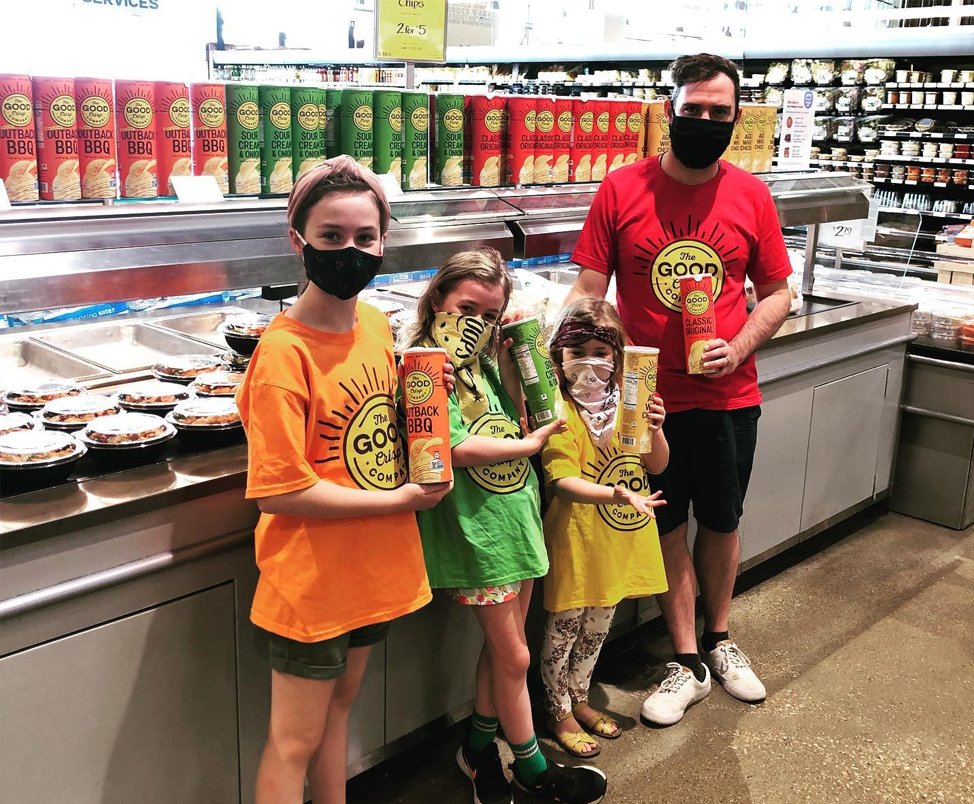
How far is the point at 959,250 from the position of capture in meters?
5.73

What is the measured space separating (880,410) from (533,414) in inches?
104

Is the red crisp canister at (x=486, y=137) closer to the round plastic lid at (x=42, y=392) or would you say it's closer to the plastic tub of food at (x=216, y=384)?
the plastic tub of food at (x=216, y=384)

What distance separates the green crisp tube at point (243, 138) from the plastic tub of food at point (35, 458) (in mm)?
779

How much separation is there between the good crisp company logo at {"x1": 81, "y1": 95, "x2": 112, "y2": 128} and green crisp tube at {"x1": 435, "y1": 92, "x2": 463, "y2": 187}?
978 millimetres

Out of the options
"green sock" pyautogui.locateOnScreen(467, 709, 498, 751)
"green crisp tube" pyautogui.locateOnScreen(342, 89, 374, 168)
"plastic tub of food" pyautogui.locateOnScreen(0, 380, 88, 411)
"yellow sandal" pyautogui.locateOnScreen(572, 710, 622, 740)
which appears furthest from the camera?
"yellow sandal" pyautogui.locateOnScreen(572, 710, 622, 740)

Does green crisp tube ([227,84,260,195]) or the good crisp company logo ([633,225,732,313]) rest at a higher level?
green crisp tube ([227,84,260,195])

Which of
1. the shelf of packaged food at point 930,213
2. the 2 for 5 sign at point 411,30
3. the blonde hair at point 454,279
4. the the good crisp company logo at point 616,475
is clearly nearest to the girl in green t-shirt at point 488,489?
the blonde hair at point 454,279

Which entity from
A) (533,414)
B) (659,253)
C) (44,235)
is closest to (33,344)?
(44,235)

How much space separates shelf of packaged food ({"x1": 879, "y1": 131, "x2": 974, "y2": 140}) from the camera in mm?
8398

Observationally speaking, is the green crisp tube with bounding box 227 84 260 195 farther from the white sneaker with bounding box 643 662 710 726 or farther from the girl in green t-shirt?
the white sneaker with bounding box 643 662 710 726

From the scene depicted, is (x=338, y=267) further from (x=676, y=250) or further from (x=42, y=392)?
(x=676, y=250)

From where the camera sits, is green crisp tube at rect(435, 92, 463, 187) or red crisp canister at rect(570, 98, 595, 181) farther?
red crisp canister at rect(570, 98, 595, 181)

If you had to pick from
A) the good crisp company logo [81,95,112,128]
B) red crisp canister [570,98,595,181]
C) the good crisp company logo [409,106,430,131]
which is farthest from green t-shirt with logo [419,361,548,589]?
red crisp canister [570,98,595,181]

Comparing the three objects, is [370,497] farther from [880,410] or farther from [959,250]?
[959,250]
